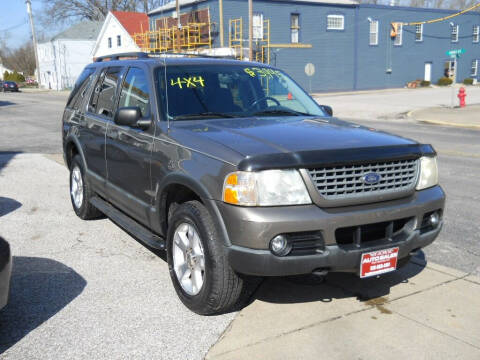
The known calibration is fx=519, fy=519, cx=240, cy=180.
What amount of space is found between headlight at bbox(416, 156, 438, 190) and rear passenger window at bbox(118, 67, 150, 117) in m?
2.30

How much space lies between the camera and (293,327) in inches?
142

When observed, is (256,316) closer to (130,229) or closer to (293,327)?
(293,327)

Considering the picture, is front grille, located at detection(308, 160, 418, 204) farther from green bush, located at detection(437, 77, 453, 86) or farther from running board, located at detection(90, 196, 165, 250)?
green bush, located at detection(437, 77, 453, 86)

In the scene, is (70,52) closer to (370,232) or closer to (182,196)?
(182,196)

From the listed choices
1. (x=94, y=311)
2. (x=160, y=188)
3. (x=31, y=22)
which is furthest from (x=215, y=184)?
(x=31, y=22)

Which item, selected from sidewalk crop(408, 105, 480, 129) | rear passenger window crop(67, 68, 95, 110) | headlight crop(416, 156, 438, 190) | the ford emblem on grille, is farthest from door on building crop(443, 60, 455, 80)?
the ford emblem on grille

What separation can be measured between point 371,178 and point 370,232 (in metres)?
0.38

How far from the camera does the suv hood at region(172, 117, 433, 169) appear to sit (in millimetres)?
3389

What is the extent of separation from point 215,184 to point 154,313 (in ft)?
3.74

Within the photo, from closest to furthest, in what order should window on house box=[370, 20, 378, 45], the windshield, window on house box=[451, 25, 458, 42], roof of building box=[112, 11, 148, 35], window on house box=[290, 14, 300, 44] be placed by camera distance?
1. the windshield
2. window on house box=[290, 14, 300, 44]
3. window on house box=[370, 20, 378, 45]
4. roof of building box=[112, 11, 148, 35]
5. window on house box=[451, 25, 458, 42]

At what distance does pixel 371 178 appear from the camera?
3.51m

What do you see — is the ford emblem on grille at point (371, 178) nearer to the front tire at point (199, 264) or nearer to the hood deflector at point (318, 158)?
the hood deflector at point (318, 158)

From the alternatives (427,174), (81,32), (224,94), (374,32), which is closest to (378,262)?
(427,174)

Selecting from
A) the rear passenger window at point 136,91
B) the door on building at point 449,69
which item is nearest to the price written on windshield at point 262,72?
the rear passenger window at point 136,91
